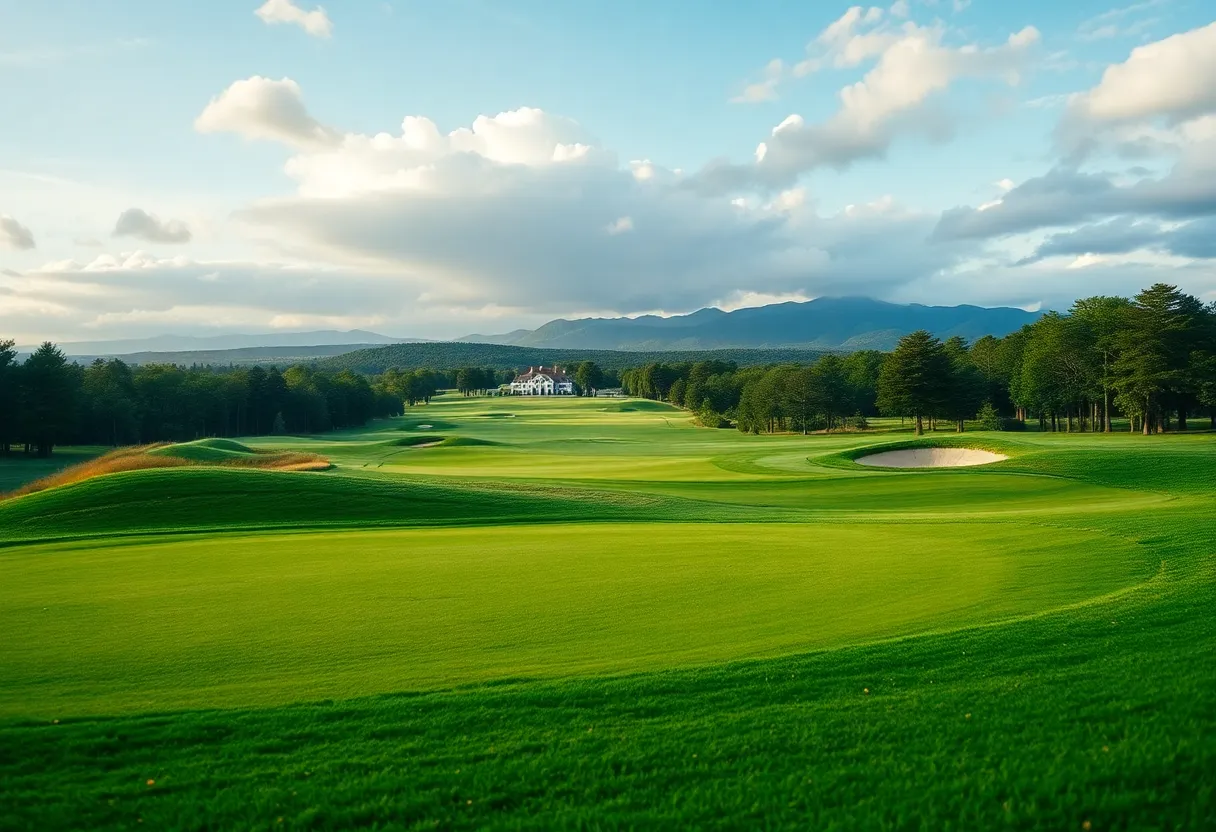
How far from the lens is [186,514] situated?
2597 centimetres

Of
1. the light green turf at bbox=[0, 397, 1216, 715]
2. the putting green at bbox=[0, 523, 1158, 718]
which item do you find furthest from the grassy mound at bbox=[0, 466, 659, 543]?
the putting green at bbox=[0, 523, 1158, 718]

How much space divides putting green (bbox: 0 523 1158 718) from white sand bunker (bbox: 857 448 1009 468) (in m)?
24.0

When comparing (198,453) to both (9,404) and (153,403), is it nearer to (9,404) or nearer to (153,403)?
(9,404)

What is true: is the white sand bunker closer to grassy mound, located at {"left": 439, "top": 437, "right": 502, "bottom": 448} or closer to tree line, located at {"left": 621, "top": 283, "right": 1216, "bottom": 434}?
tree line, located at {"left": 621, "top": 283, "right": 1216, "bottom": 434}

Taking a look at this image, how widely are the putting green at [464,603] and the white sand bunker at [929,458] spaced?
2396cm

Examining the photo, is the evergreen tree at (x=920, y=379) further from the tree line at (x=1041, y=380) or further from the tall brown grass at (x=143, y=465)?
the tall brown grass at (x=143, y=465)

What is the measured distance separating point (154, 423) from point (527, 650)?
95.0 metres

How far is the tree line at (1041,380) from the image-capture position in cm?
6353

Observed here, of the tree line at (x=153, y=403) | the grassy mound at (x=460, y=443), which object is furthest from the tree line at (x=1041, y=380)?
the tree line at (x=153, y=403)

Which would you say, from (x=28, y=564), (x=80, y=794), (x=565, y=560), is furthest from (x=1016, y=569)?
(x=28, y=564)

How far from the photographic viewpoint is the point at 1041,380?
7356 centimetres

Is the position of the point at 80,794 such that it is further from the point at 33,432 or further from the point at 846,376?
the point at 846,376

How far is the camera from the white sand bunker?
42375 mm

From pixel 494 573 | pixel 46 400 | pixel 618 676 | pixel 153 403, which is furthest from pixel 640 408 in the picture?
pixel 618 676
